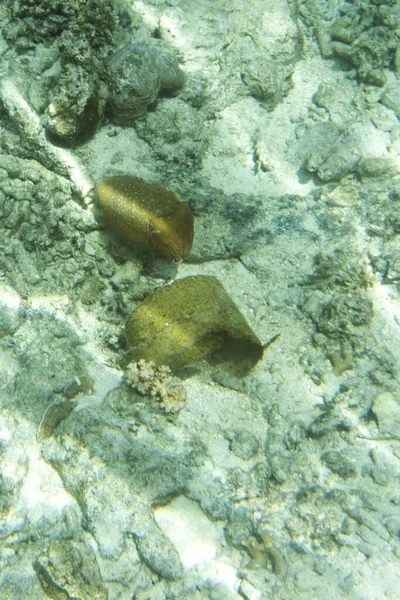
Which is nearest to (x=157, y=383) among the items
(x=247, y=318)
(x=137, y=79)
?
(x=247, y=318)

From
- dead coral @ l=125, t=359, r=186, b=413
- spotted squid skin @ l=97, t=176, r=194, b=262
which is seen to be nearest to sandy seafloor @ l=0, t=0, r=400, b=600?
dead coral @ l=125, t=359, r=186, b=413

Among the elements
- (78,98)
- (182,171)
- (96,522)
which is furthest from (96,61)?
(96,522)

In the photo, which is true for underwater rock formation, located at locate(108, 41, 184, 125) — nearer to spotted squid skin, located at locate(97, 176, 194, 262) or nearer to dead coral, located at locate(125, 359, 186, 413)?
spotted squid skin, located at locate(97, 176, 194, 262)

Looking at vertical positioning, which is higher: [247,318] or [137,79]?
[137,79]

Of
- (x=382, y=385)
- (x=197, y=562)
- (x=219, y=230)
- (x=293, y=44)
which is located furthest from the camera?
(x=293, y=44)

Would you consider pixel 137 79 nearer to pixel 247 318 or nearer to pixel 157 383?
pixel 247 318

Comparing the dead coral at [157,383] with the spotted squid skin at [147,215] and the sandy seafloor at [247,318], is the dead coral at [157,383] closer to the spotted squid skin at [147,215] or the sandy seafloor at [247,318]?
the sandy seafloor at [247,318]

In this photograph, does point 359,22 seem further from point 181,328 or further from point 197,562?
point 197,562

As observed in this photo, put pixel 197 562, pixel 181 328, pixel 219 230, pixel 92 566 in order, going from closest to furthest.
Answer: pixel 92 566 → pixel 197 562 → pixel 181 328 → pixel 219 230
